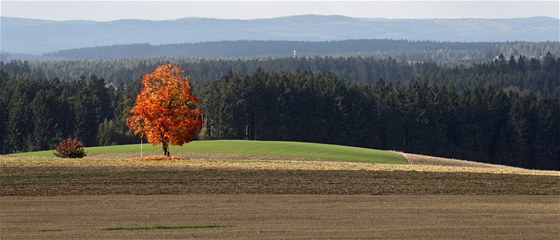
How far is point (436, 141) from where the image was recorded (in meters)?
162

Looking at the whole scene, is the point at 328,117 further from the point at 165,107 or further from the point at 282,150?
the point at 165,107

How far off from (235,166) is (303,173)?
8.11m

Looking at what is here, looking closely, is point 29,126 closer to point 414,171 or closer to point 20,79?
point 20,79

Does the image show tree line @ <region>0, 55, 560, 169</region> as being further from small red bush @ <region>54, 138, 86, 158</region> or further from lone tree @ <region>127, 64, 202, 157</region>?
lone tree @ <region>127, 64, 202, 157</region>

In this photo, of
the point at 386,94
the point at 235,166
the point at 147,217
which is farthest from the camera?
the point at 386,94

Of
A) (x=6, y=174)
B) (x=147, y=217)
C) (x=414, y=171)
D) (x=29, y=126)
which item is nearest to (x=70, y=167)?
(x=6, y=174)

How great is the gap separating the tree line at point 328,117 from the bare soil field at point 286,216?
10882 centimetres

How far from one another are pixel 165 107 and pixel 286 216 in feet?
121

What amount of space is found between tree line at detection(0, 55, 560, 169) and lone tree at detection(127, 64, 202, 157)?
3027 inches

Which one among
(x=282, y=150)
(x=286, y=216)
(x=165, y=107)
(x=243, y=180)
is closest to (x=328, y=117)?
(x=282, y=150)

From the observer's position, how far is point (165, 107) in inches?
2889

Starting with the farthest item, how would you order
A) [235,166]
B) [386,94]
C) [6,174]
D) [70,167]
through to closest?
[386,94]
[235,166]
[70,167]
[6,174]

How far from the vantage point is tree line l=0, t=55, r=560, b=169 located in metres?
156

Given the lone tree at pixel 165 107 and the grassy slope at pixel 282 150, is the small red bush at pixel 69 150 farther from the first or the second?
the grassy slope at pixel 282 150
